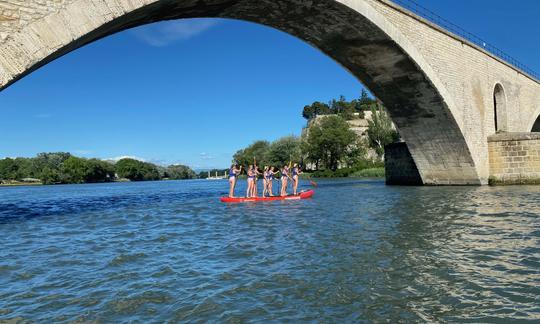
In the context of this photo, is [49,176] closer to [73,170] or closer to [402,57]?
[73,170]

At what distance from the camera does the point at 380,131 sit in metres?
63.1

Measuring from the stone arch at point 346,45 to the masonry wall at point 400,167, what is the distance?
169 cm

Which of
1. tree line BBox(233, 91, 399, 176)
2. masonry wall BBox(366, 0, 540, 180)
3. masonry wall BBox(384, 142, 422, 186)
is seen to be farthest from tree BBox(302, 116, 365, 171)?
masonry wall BBox(366, 0, 540, 180)

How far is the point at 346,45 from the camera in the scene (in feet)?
66.3

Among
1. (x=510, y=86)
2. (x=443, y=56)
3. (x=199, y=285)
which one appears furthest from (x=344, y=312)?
(x=510, y=86)

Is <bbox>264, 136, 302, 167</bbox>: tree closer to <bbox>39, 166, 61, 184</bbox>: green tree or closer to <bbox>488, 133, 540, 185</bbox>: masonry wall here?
<bbox>488, 133, 540, 185</bbox>: masonry wall

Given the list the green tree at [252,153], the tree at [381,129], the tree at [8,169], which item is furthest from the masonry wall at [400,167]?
the tree at [8,169]

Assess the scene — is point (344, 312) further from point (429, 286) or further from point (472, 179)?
point (472, 179)

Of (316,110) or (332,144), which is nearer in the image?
(332,144)

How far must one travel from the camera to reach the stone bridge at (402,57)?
8852 mm

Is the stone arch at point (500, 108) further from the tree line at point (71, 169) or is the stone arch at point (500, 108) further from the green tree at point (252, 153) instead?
the tree line at point (71, 169)

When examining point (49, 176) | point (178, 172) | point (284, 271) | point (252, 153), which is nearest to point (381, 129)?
point (252, 153)

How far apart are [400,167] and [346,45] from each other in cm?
1215

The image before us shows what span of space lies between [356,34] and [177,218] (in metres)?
11.3
